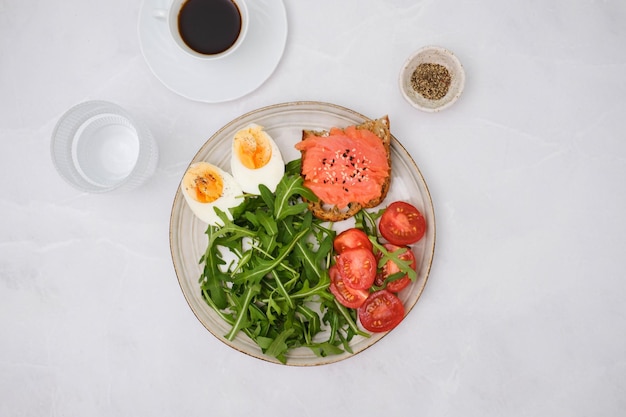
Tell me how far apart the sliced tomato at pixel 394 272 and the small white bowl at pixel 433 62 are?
1.31 feet

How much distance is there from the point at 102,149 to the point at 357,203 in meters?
0.75

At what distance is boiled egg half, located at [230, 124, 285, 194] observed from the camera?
1219 mm

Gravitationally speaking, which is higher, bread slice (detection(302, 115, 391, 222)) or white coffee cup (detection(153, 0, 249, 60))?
white coffee cup (detection(153, 0, 249, 60))

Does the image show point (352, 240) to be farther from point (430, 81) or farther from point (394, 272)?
point (430, 81)


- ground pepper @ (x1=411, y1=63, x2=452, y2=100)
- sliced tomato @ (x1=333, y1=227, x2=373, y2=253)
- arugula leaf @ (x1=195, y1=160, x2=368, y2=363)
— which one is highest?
ground pepper @ (x1=411, y1=63, x2=452, y2=100)

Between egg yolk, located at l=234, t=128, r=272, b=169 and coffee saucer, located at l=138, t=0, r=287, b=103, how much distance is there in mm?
143

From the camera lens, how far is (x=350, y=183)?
1.21 metres

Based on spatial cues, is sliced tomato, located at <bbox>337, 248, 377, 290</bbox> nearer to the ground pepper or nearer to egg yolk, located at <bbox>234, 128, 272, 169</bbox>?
egg yolk, located at <bbox>234, 128, 272, 169</bbox>

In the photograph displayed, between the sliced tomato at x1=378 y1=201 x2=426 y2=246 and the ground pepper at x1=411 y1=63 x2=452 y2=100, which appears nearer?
the sliced tomato at x1=378 y1=201 x2=426 y2=246

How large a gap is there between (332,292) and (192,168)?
19.9 inches

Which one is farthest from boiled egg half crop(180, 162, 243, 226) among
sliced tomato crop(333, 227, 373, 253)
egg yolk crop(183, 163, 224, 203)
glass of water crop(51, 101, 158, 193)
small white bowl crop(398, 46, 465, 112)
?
small white bowl crop(398, 46, 465, 112)

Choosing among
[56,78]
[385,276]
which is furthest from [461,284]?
[56,78]

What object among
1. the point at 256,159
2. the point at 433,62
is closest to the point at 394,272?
the point at 256,159

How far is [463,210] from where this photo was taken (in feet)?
4.53
